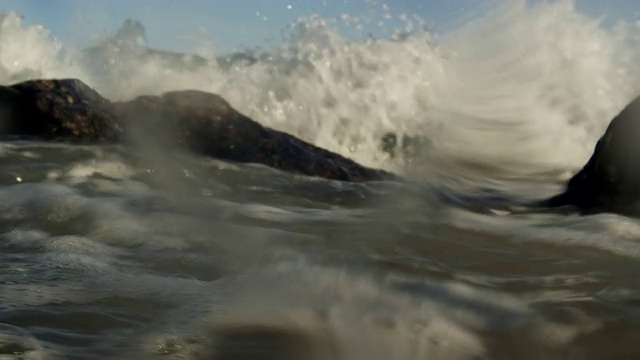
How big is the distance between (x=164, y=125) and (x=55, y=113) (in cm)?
70

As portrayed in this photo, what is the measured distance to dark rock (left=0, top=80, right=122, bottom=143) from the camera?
5.48m

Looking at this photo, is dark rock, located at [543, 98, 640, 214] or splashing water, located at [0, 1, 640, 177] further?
splashing water, located at [0, 1, 640, 177]

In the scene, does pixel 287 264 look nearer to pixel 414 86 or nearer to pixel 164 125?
pixel 164 125

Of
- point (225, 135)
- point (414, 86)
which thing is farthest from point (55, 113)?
point (414, 86)

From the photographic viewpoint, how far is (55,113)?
5.63 meters

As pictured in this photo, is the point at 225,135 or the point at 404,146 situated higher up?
the point at 404,146

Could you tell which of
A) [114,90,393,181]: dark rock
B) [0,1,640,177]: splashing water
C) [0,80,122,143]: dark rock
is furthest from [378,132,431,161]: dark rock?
[0,80,122,143]: dark rock

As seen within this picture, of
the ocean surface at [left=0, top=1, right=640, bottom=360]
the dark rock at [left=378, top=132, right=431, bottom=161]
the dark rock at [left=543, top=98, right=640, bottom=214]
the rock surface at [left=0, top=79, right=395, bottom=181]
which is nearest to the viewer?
the ocean surface at [left=0, top=1, right=640, bottom=360]

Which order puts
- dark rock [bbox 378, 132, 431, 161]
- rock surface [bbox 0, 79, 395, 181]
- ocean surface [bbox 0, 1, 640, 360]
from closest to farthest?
ocean surface [bbox 0, 1, 640, 360] < rock surface [bbox 0, 79, 395, 181] < dark rock [bbox 378, 132, 431, 161]

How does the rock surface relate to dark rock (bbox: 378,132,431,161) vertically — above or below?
below

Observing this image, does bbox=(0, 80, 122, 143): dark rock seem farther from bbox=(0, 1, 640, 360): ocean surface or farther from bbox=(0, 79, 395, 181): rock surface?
bbox=(0, 1, 640, 360): ocean surface

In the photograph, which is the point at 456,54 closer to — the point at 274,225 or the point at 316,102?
the point at 316,102

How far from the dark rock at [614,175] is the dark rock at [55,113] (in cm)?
277

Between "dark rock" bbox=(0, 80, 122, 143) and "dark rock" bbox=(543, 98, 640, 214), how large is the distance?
277 centimetres
